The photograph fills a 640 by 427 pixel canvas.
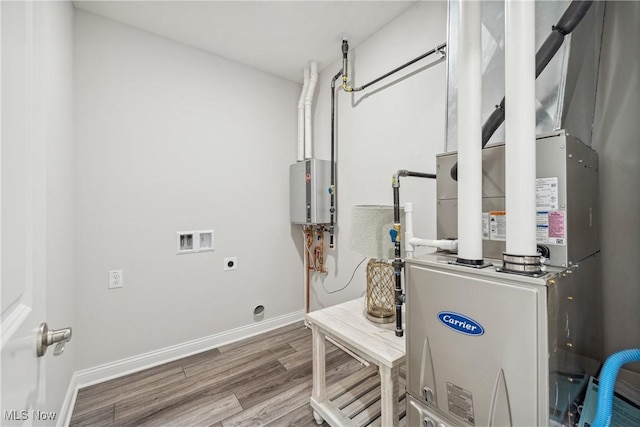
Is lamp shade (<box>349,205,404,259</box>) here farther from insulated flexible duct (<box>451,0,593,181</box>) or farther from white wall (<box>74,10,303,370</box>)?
white wall (<box>74,10,303,370</box>)

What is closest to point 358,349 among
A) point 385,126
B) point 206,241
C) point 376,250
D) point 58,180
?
point 376,250

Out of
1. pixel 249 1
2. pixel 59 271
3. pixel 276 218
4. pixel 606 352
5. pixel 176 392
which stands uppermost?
pixel 249 1

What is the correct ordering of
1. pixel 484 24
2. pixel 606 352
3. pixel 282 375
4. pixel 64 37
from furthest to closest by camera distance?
pixel 282 375 < pixel 64 37 < pixel 484 24 < pixel 606 352

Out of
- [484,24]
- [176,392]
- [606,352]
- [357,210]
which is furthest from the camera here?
[176,392]

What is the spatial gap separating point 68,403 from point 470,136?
2.62 meters

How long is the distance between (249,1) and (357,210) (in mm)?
1681

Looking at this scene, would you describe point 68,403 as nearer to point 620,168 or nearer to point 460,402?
point 460,402

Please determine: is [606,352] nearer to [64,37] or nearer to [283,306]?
[283,306]

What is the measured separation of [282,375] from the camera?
1901 mm

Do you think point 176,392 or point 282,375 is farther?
A: point 282,375

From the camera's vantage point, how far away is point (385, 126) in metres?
2.02

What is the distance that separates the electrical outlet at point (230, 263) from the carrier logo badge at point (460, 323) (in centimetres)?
208

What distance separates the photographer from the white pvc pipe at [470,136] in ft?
2.64

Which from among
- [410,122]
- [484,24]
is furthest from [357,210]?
[484,24]
